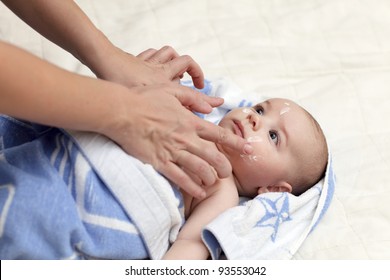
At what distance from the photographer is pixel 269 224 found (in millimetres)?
1193

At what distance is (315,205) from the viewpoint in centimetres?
126

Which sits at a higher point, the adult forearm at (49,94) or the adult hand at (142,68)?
the adult forearm at (49,94)

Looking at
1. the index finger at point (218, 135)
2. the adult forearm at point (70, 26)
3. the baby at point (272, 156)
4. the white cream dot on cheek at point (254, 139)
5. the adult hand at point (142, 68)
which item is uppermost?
the adult forearm at point (70, 26)

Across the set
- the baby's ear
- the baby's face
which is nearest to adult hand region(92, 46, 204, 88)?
the baby's face

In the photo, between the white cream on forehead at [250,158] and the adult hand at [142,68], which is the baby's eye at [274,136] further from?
the adult hand at [142,68]

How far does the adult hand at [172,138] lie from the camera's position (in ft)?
3.43

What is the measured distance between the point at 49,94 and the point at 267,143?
0.55 m

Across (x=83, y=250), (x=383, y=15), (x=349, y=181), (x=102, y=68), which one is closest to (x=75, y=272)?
(x=83, y=250)

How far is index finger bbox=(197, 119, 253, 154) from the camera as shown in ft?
3.67

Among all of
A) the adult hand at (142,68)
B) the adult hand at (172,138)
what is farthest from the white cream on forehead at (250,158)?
the adult hand at (142,68)

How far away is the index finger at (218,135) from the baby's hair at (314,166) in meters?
0.19

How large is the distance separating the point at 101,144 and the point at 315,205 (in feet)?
1.56

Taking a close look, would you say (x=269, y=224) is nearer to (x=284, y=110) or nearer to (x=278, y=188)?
(x=278, y=188)

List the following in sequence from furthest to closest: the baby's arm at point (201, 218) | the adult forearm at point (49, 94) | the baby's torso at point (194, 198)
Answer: the baby's torso at point (194, 198), the baby's arm at point (201, 218), the adult forearm at point (49, 94)
